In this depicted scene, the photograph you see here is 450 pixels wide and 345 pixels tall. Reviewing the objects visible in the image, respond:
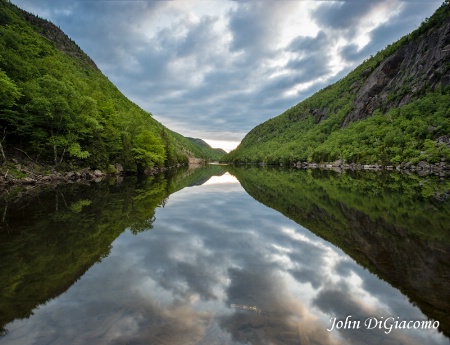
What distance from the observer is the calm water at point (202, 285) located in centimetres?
411

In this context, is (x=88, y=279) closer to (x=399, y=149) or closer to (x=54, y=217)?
(x=54, y=217)

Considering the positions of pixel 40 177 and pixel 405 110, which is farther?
pixel 405 110

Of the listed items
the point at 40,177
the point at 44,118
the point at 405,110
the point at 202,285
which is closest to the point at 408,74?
the point at 405,110

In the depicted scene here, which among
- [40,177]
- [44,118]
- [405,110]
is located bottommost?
[40,177]

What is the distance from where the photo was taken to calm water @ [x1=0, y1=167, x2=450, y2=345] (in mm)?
4105

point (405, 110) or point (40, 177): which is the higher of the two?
point (405, 110)

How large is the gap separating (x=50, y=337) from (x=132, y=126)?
196 feet
